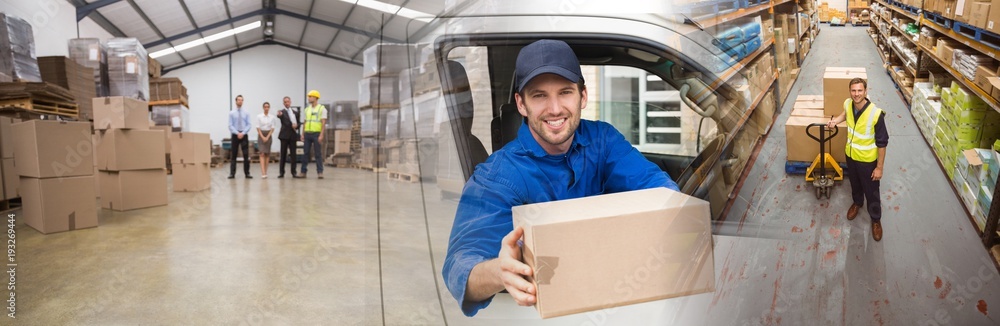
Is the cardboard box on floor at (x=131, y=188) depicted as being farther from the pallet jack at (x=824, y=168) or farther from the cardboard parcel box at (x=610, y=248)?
the pallet jack at (x=824, y=168)

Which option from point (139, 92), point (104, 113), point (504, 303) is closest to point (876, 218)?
point (504, 303)

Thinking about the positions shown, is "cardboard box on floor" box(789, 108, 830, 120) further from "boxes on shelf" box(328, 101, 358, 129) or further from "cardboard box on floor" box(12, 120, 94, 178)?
"boxes on shelf" box(328, 101, 358, 129)

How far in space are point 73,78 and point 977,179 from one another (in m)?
7.79

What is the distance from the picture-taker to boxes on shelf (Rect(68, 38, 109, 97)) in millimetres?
6961

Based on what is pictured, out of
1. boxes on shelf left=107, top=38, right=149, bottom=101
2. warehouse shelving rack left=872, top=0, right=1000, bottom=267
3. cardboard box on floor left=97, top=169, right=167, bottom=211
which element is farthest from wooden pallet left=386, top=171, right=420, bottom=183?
boxes on shelf left=107, top=38, right=149, bottom=101

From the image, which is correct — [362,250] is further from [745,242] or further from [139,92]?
[139,92]

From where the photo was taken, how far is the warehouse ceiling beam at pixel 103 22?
20.0 ft

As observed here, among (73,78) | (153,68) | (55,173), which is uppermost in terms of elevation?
(153,68)

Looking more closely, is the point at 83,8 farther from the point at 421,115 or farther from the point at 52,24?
the point at 421,115

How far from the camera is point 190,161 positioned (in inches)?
277

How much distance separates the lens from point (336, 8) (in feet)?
5.30

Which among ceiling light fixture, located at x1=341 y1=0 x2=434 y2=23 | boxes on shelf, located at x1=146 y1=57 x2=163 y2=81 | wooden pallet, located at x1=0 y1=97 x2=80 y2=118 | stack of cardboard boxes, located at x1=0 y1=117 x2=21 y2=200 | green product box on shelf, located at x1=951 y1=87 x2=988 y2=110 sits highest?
boxes on shelf, located at x1=146 y1=57 x2=163 y2=81

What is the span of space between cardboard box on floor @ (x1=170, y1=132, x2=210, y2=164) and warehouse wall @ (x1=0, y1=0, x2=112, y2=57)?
1451 millimetres

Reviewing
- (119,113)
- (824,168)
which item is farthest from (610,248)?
(119,113)
